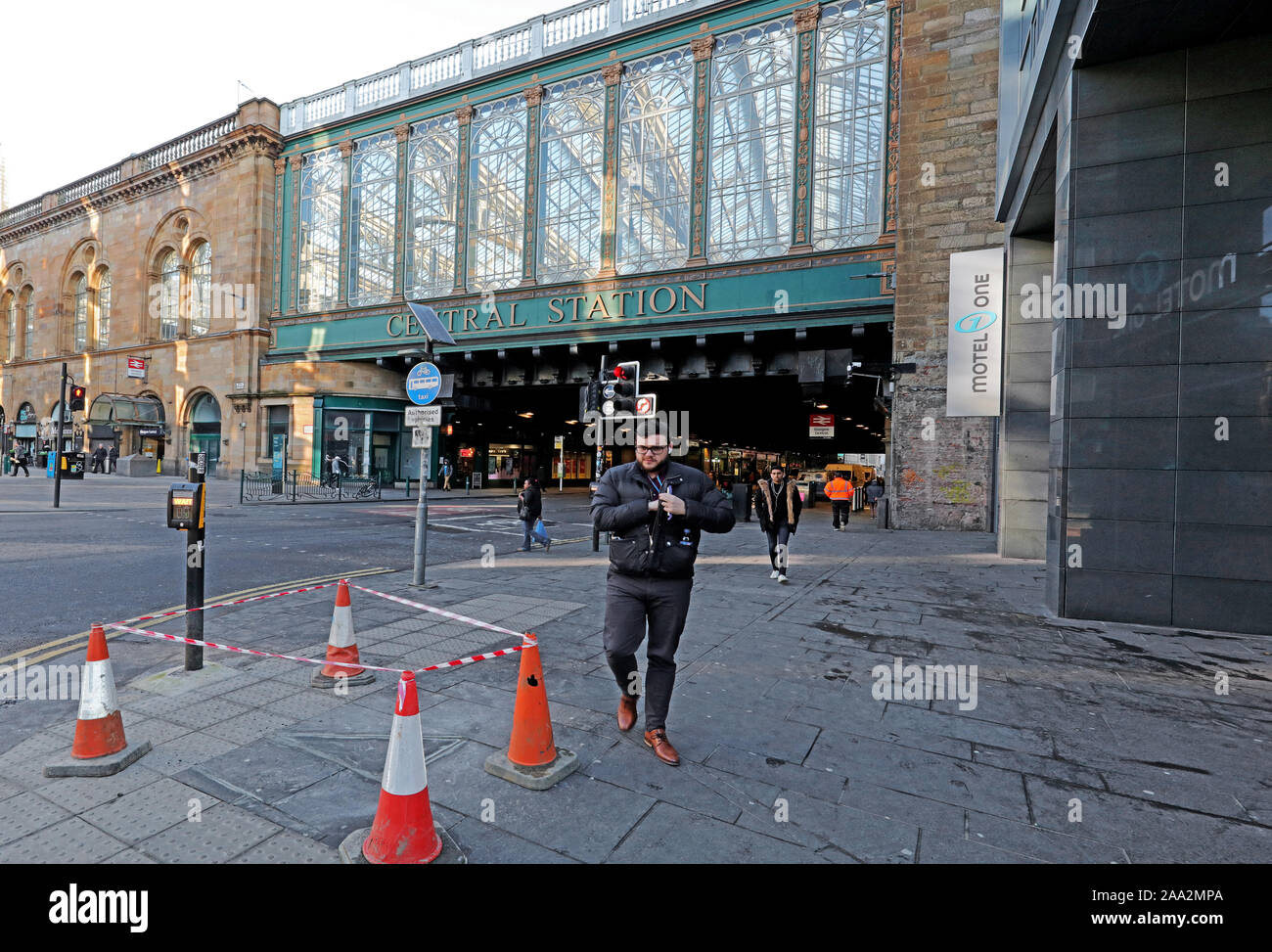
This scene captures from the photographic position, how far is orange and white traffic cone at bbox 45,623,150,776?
3215mm

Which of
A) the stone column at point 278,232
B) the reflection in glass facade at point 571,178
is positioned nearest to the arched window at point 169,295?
the stone column at point 278,232

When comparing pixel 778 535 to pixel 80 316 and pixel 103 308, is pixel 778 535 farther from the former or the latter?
pixel 80 316

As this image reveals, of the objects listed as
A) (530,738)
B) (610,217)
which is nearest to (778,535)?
(530,738)

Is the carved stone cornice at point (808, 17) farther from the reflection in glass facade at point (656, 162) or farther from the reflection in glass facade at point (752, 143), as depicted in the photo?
the reflection in glass facade at point (656, 162)

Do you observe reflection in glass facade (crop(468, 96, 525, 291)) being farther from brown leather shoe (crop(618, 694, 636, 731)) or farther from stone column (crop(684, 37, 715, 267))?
brown leather shoe (crop(618, 694, 636, 731))

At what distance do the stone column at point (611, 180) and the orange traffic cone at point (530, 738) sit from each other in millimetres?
24254

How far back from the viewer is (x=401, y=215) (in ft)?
102

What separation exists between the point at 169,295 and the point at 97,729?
152ft

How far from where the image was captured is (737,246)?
2348cm

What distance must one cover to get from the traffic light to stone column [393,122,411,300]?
80.8 ft

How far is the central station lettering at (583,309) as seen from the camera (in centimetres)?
2408

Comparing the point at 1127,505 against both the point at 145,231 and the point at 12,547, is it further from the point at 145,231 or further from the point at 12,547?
the point at 145,231

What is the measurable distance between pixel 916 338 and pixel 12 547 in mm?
19998
